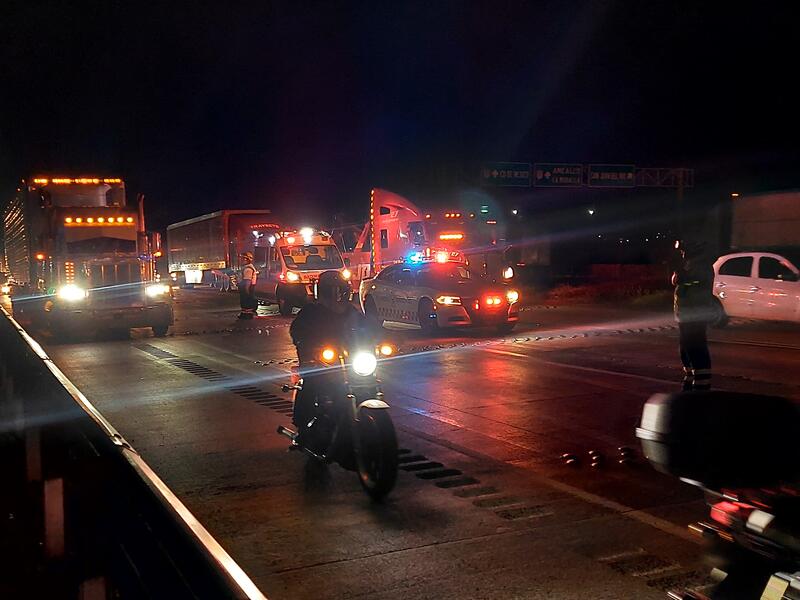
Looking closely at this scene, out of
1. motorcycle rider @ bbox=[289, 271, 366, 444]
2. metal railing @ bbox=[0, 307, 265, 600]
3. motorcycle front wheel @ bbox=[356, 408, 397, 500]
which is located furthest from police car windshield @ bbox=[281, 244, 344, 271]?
motorcycle front wheel @ bbox=[356, 408, 397, 500]

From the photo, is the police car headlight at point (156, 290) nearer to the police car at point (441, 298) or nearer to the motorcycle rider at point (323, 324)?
the police car at point (441, 298)

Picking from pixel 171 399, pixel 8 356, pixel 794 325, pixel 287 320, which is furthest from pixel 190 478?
pixel 287 320

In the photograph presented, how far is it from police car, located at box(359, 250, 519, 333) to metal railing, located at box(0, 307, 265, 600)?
34.2ft

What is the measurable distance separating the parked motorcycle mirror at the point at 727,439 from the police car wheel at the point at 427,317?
49.7ft

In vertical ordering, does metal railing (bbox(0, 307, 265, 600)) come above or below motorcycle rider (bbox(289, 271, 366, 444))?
below

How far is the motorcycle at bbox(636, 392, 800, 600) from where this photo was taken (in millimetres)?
2699

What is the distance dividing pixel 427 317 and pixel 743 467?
15.7 m

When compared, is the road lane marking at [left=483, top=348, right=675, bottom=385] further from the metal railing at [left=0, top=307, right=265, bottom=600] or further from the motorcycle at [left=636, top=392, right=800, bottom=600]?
the motorcycle at [left=636, top=392, right=800, bottom=600]

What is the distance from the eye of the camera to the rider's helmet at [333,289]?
22.6 feet

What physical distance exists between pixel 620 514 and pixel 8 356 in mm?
8083

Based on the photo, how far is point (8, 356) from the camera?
1084 cm

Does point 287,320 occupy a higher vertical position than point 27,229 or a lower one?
lower

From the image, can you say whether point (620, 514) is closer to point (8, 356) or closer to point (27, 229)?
point (8, 356)

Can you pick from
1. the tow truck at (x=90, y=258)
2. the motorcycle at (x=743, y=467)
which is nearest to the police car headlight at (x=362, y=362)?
the motorcycle at (x=743, y=467)
